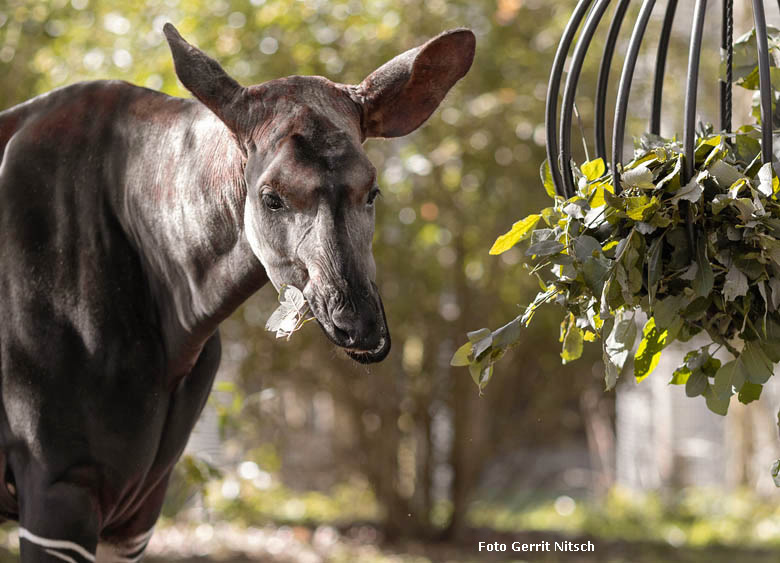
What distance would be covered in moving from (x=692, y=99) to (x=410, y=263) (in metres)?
4.72

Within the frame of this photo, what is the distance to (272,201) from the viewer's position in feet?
5.41

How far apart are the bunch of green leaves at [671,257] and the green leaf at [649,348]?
30 millimetres

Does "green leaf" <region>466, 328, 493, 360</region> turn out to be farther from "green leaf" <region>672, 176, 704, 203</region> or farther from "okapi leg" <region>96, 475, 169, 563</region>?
"okapi leg" <region>96, 475, 169, 563</region>

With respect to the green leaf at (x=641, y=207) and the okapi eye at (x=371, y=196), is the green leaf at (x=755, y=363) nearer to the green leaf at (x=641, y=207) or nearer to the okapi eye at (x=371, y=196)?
the green leaf at (x=641, y=207)

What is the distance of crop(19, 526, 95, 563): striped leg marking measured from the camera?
1.87m

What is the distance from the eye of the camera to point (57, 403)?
191 cm

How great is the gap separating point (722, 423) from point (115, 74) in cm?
763

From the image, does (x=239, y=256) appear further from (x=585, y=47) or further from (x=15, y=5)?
(x=15, y=5)

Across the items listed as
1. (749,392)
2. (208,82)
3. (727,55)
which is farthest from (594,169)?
(208,82)

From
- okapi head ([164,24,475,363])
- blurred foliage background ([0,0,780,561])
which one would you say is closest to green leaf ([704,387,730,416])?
okapi head ([164,24,475,363])

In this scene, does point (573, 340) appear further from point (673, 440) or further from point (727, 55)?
point (673, 440)

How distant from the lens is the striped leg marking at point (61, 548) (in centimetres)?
187

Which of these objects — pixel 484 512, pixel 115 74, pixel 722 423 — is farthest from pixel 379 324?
pixel 722 423

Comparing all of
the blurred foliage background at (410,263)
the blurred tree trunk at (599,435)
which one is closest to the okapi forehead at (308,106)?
the blurred foliage background at (410,263)
